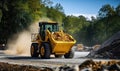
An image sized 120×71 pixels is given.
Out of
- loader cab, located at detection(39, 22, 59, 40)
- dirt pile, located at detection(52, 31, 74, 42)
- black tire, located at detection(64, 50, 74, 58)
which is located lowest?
black tire, located at detection(64, 50, 74, 58)

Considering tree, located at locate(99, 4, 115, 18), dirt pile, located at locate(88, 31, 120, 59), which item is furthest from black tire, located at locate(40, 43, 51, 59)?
tree, located at locate(99, 4, 115, 18)

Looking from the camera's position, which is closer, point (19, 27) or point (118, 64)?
point (118, 64)

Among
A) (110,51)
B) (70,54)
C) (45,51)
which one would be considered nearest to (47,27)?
(70,54)

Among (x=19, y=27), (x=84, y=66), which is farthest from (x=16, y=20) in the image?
(x=84, y=66)

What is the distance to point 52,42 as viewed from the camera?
3606 cm

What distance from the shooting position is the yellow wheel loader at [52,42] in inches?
1419

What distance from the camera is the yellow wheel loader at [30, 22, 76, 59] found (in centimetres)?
3603

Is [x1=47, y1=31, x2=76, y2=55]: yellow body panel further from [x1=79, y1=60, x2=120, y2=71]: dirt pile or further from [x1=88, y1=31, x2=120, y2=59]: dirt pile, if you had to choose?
[x1=79, y1=60, x2=120, y2=71]: dirt pile

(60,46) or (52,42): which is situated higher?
(52,42)

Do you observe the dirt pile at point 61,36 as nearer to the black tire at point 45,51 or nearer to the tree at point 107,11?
the black tire at point 45,51

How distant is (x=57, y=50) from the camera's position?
120 feet

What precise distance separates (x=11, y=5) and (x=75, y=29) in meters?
105

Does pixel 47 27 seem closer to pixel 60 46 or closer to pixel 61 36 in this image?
pixel 61 36

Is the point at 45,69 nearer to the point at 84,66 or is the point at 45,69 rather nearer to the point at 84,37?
the point at 84,66
